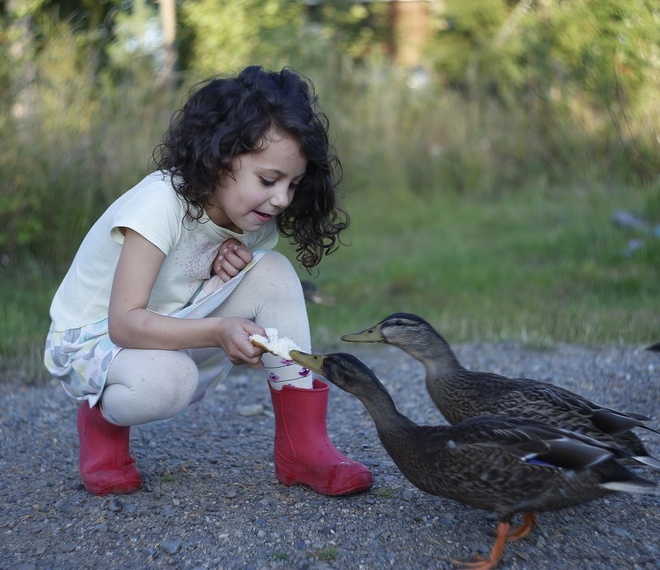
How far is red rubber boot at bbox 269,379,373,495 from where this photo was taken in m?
3.04

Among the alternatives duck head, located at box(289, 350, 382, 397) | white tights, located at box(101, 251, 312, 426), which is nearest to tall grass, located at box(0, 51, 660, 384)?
white tights, located at box(101, 251, 312, 426)

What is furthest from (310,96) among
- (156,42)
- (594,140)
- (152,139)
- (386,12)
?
(386,12)

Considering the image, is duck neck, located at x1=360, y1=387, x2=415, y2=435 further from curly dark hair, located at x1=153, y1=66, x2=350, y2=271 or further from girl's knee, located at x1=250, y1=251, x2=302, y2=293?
curly dark hair, located at x1=153, y1=66, x2=350, y2=271

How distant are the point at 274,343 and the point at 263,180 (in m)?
0.52

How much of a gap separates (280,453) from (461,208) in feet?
24.1

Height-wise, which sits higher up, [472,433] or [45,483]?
[472,433]

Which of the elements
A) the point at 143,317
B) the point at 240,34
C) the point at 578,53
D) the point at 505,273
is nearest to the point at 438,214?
the point at 578,53

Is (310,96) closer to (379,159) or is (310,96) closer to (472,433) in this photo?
(472,433)

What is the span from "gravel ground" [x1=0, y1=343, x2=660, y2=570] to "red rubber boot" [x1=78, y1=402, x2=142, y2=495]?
1.8 inches

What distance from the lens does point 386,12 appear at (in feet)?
74.8

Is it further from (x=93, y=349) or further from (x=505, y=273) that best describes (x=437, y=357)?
(x=505, y=273)

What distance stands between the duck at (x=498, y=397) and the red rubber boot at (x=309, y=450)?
1.47 ft

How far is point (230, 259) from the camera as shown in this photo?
10.1 ft

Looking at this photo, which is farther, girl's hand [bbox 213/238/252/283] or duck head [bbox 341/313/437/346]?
duck head [bbox 341/313/437/346]
